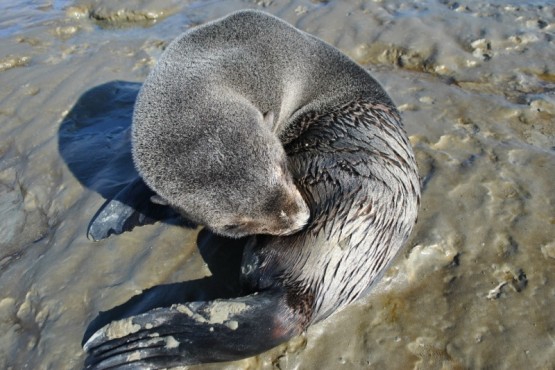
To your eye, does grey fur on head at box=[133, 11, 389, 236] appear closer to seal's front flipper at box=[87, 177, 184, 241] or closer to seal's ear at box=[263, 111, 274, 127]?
seal's ear at box=[263, 111, 274, 127]

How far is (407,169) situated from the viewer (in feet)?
11.3

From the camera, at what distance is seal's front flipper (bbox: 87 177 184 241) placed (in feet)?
12.1

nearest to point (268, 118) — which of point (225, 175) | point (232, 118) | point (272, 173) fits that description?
point (232, 118)

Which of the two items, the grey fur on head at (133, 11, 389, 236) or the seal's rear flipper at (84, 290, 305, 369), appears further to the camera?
the grey fur on head at (133, 11, 389, 236)

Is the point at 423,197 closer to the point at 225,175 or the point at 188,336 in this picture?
the point at 225,175

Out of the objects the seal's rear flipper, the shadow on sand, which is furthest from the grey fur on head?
the seal's rear flipper

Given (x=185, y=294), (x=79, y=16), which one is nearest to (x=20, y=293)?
(x=185, y=294)

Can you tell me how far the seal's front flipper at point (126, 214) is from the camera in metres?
3.68

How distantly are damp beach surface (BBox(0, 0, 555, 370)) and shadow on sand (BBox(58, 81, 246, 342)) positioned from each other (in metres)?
0.03

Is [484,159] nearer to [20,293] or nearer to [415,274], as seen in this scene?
[415,274]

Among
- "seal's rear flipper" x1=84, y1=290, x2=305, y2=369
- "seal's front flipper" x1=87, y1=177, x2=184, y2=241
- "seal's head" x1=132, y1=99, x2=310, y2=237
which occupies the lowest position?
"seal's front flipper" x1=87, y1=177, x2=184, y2=241

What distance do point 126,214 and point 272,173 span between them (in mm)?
1326

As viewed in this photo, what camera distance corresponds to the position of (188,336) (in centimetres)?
257

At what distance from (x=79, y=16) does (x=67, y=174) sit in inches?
185
